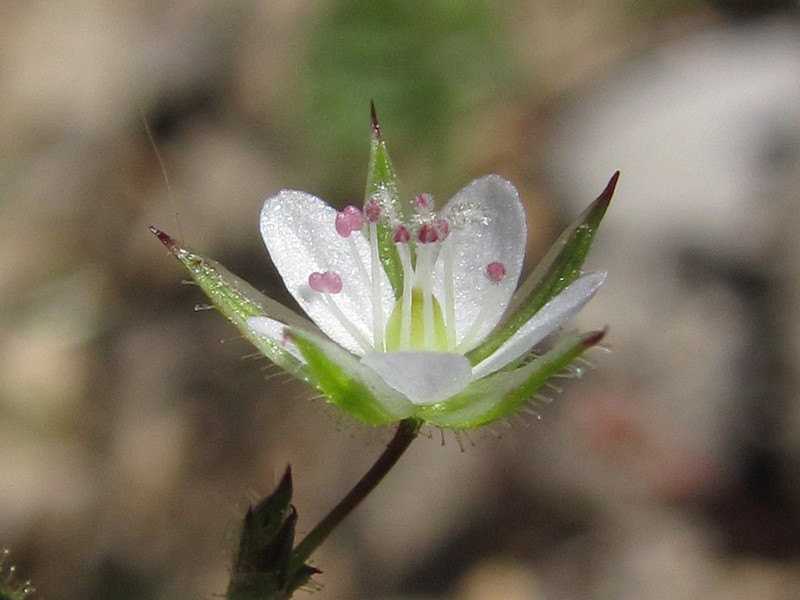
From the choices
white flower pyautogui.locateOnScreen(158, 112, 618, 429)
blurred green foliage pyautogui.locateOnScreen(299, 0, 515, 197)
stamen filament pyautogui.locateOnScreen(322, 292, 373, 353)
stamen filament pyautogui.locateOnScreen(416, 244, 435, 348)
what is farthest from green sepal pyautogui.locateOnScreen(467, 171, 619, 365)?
blurred green foliage pyautogui.locateOnScreen(299, 0, 515, 197)

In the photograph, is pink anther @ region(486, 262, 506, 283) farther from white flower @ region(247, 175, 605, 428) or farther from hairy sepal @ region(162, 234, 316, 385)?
hairy sepal @ region(162, 234, 316, 385)

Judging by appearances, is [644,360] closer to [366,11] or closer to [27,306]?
[366,11]

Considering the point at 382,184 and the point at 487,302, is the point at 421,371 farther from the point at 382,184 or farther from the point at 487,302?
the point at 382,184

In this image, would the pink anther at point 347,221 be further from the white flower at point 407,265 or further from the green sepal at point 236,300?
the green sepal at point 236,300

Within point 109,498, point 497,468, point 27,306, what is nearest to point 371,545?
point 497,468

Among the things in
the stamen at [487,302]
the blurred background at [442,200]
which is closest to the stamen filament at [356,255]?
the stamen at [487,302]

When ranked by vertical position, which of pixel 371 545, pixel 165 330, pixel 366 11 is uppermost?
pixel 366 11
